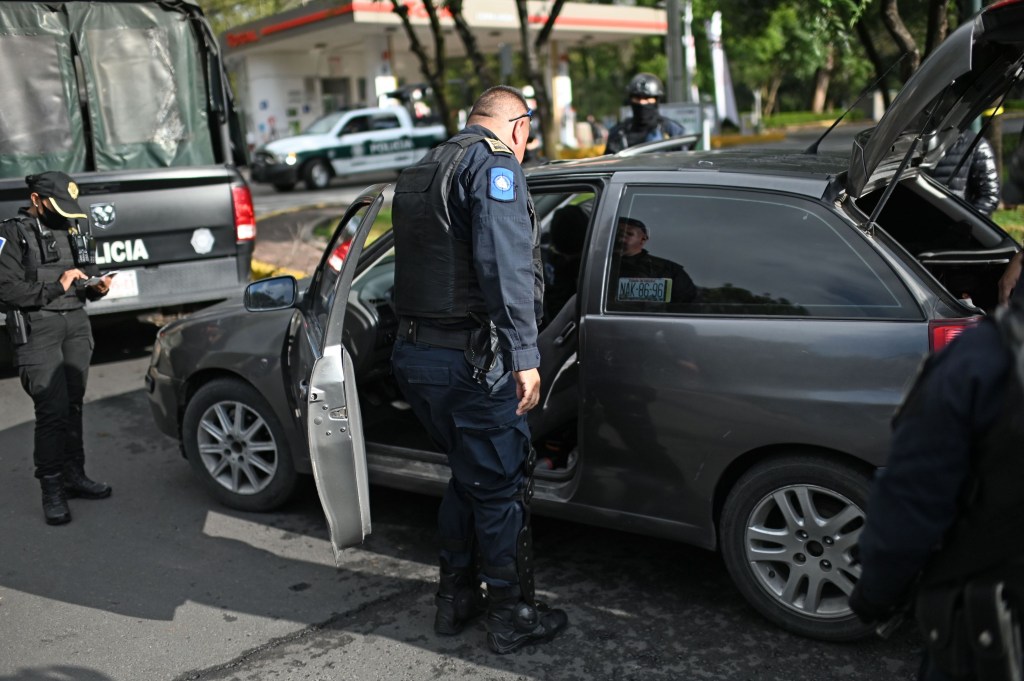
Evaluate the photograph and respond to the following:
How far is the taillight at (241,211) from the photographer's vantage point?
7.84 m

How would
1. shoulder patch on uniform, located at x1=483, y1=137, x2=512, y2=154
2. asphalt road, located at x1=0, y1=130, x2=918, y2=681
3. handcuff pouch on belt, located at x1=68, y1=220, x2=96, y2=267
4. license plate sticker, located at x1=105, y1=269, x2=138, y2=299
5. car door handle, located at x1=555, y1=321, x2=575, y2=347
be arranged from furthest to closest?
license plate sticker, located at x1=105, y1=269, x2=138, y2=299, handcuff pouch on belt, located at x1=68, y1=220, x2=96, y2=267, car door handle, located at x1=555, y1=321, x2=575, y2=347, asphalt road, located at x1=0, y1=130, x2=918, y2=681, shoulder patch on uniform, located at x1=483, y1=137, x2=512, y2=154

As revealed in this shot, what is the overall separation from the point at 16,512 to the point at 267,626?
6.40 feet

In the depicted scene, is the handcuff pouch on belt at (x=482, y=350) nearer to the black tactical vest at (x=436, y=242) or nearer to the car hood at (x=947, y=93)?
the black tactical vest at (x=436, y=242)

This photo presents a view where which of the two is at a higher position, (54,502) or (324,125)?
(324,125)

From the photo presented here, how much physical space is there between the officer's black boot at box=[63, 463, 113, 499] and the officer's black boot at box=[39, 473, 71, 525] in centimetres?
23

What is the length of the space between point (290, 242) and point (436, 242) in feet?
33.3

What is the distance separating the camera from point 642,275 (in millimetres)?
3770

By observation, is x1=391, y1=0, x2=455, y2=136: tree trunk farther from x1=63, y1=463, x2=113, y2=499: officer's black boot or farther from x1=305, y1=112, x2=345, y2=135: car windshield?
x1=305, y1=112, x2=345, y2=135: car windshield

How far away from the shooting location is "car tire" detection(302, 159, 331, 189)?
77.9ft

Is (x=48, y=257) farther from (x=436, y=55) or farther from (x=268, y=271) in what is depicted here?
(x=436, y=55)

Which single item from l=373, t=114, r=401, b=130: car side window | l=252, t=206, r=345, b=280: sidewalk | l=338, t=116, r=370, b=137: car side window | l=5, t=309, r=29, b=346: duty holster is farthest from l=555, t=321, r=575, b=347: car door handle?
l=373, t=114, r=401, b=130: car side window

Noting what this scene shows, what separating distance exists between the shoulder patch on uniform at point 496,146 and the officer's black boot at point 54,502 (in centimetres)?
286

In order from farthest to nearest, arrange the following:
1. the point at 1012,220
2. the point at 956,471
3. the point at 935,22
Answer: the point at 1012,220
the point at 935,22
the point at 956,471

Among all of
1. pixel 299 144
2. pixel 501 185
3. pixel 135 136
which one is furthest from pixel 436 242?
pixel 299 144
